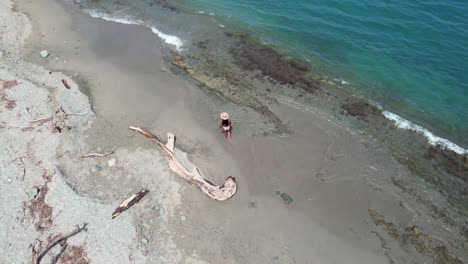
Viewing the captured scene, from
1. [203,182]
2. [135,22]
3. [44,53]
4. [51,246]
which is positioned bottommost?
[51,246]

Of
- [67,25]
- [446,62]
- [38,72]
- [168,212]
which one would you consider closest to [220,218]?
[168,212]

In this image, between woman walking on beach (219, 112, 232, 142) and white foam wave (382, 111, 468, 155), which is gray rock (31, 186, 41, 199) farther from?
white foam wave (382, 111, 468, 155)

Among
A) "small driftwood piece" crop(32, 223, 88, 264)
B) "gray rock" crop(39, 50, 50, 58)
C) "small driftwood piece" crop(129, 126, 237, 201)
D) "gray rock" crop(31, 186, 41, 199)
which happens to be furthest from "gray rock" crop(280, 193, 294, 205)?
"gray rock" crop(39, 50, 50, 58)

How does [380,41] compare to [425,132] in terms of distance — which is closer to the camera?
[425,132]

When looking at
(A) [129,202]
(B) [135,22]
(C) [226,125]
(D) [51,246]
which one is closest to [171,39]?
(B) [135,22]

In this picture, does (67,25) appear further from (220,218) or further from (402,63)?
(402,63)

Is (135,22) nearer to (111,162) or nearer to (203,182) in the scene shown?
(111,162)

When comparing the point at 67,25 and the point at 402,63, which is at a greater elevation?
the point at 402,63

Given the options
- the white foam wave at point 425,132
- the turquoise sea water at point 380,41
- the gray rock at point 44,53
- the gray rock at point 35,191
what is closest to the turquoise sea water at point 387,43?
the turquoise sea water at point 380,41
